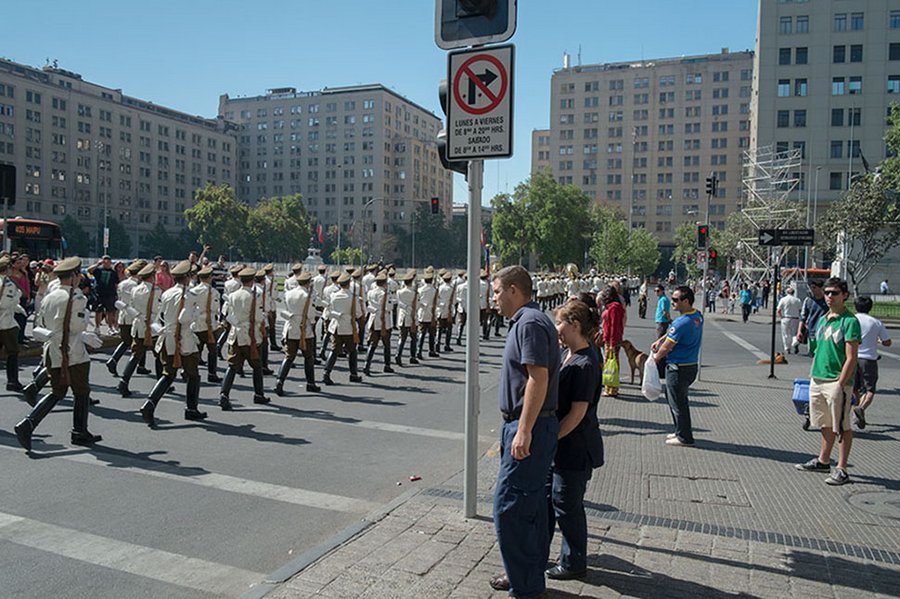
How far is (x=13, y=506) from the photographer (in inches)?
236

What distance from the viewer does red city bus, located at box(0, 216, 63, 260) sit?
32.6 m

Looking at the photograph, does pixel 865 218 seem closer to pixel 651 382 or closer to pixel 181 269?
pixel 651 382

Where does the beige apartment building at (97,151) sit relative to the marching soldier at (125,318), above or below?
above

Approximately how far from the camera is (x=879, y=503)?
637 centimetres

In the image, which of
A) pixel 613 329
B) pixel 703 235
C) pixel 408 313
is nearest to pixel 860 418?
pixel 613 329

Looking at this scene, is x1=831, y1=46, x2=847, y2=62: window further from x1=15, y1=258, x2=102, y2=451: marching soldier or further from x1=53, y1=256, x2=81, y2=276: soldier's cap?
x1=15, y1=258, x2=102, y2=451: marching soldier

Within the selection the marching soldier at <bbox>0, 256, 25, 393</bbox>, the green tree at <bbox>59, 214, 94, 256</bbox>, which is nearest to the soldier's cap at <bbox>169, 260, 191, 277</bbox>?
the marching soldier at <bbox>0, 256, 25, 393</bbox>

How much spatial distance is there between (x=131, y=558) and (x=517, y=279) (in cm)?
326

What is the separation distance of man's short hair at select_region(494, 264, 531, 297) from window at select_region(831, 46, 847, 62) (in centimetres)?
7989

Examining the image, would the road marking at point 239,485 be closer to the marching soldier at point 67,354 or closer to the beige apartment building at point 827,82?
the marching soldier at point 67,354

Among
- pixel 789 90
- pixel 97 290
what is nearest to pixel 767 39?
pixel 789 90

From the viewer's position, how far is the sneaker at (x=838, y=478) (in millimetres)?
6910

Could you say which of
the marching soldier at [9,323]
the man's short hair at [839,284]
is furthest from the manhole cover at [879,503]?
the marching soldier at [9,323]

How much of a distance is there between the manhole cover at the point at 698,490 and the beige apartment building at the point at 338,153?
122 meters
